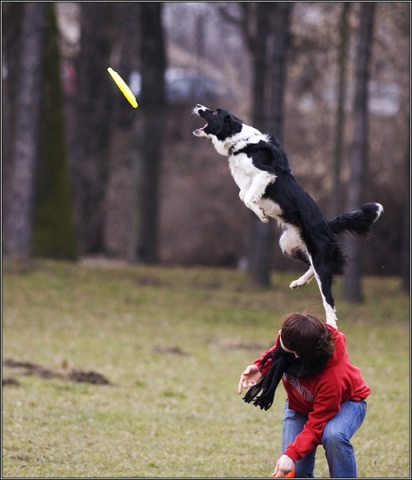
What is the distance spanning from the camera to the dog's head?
4758 millimetres

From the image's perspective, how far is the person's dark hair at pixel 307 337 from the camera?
194 inches

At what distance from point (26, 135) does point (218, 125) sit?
591 inches

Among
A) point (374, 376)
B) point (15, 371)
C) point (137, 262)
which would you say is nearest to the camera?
point (15, 371)

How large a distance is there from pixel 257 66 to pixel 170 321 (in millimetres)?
7855

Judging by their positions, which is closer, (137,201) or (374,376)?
(374,376)

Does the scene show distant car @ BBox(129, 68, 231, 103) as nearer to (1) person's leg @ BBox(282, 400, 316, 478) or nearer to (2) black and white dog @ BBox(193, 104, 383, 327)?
(1) person's leg @ BBox(282, 400, 316, 478)

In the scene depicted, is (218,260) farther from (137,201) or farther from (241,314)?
(241,314)

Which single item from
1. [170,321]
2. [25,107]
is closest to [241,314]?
[170,321]

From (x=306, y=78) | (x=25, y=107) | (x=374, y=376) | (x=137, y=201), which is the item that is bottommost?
(x=374, y=376)

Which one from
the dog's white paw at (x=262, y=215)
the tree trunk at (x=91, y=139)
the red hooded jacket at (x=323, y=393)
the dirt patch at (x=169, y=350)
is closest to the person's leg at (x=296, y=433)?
the red hooded jacket at (x=323, y=393)

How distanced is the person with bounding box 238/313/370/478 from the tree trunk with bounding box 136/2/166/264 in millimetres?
18149

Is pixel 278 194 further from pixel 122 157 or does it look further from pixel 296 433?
pixel 122 157

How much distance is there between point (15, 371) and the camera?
1140cm

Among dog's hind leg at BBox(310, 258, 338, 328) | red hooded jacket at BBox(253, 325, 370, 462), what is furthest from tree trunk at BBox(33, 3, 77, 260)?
dog's hind leg at BBox(310, 258, 338, 328)
